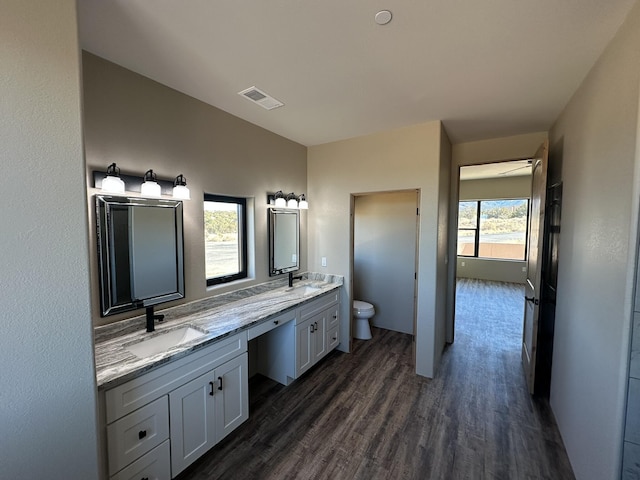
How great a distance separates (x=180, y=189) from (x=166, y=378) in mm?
1303

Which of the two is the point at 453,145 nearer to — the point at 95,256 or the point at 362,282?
the point at 362,282

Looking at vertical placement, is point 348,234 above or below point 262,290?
above

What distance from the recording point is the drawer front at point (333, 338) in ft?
10.5

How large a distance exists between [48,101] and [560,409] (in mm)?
3708

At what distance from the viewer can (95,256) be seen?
1.69 metres

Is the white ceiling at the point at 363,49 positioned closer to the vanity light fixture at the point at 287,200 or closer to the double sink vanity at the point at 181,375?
the vanity light fixture at the point at 287,200

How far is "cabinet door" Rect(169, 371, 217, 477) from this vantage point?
5.34 feet

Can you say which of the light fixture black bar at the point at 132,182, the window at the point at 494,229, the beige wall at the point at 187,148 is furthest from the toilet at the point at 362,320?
the window at the point at 494,229

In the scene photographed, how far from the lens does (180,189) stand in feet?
6.64

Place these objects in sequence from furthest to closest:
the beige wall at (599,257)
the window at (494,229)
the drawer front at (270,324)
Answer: the window at (494,229) → the drawer front at (270,324) → the beige wall at (599,257)

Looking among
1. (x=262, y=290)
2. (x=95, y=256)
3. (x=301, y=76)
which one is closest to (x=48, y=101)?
(x=95, y=256)

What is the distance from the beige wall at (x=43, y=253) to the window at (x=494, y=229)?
733 cm

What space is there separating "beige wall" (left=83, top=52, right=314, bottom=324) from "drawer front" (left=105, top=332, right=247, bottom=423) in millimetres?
588

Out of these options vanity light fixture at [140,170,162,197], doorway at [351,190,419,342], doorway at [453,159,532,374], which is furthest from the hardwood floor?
doorway at [453,159,532,374]
